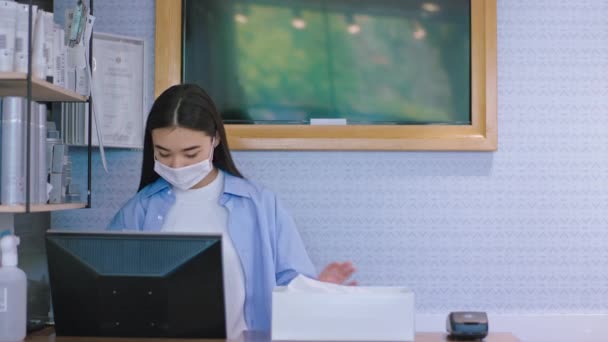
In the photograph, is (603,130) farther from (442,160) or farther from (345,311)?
(345,311)

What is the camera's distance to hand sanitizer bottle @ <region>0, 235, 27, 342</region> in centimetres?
171

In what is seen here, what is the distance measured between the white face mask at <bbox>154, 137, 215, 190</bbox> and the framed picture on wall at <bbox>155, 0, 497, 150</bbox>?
1.96ft

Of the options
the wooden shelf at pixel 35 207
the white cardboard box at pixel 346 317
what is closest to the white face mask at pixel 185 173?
the wooden shelf at pixel 35 207

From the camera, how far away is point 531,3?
2854 millimetres

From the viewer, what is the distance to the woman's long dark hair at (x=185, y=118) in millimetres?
2158

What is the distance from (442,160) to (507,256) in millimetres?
471

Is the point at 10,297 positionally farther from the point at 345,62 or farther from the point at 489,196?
the point at 489,196

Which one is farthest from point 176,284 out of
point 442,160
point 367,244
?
point 442,160

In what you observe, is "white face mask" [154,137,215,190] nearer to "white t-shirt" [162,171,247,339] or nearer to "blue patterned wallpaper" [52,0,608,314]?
"white t-shirt" [162,171,247,339]

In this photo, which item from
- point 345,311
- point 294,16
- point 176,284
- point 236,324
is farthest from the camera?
point 294,16

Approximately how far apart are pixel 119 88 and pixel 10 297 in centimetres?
121

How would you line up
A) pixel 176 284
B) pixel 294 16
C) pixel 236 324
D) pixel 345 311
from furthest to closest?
1. pixel 294 16
2. pixel 236 324
3. pixel 176 284
4. pixel 345 311

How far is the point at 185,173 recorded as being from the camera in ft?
7.16

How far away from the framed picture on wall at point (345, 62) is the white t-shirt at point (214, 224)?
58 cm
